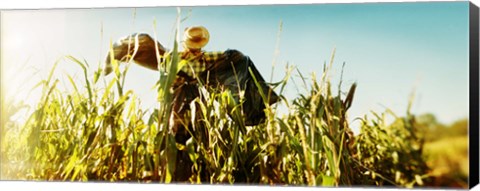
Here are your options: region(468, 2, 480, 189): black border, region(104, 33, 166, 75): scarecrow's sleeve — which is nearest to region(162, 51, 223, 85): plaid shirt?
region(104, 33, 166, 75): scarecrow's sleeve

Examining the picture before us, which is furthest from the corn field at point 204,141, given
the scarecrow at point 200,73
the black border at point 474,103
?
the black border at point 474,103

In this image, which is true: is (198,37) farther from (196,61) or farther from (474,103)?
(474,103)

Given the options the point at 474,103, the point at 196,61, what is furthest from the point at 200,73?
the point at 474,103

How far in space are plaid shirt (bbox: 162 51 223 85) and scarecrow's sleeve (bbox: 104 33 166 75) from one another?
13 cm

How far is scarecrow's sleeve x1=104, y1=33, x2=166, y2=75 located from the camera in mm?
5496

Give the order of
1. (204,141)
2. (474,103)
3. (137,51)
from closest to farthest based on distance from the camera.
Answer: (474,103) < (204,141) < (137,51)

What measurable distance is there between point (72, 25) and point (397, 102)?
5.97 ft

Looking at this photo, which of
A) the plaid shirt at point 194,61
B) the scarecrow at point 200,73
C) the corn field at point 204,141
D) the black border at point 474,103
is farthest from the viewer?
the plaid shirt at point 194,61

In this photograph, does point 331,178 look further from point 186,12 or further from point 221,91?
point 186,12

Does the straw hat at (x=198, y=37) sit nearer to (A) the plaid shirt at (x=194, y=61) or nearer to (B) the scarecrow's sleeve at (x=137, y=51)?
(A) the plaid shirt at (x=194, y=61)

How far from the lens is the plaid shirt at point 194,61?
17.8ft

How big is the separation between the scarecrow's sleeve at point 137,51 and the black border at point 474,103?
1.61m

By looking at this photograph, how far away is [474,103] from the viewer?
5.02m

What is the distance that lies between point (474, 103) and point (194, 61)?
57.8 inches
